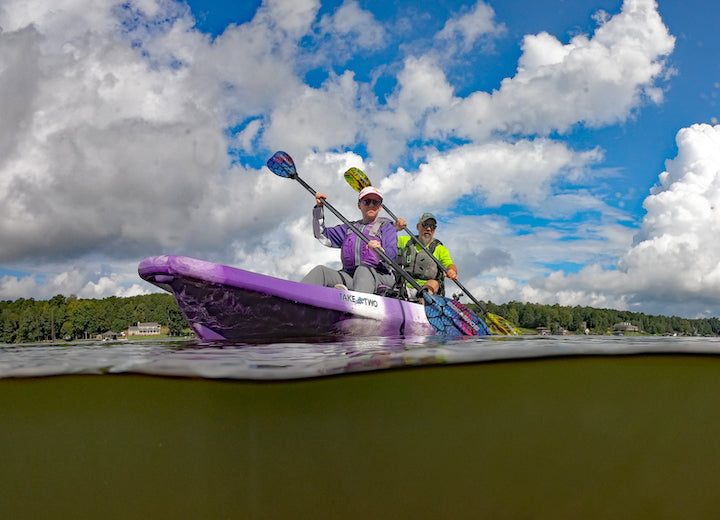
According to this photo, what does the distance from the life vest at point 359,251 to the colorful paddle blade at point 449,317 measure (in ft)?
3.37

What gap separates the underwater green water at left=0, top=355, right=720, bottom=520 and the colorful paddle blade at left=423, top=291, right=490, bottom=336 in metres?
4.23

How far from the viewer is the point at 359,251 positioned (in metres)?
7.01

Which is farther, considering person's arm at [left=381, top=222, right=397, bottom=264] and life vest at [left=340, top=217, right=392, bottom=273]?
person's arm at [left=381, top=222, right=397, bottom=264]

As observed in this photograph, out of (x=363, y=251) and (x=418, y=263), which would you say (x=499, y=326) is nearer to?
(x=418, y=263)

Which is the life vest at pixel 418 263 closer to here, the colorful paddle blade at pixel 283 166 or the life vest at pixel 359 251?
the life vest at pixel 359 251

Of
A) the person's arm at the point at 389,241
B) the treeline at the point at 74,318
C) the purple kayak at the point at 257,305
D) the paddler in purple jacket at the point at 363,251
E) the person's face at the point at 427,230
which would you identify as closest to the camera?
the purple kayak at the point at 257,305

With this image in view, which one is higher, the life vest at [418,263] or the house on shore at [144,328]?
the life vest at [418,263]

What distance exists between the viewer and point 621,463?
7.73 feet

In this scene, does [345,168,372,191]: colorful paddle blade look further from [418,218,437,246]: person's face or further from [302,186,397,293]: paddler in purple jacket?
Result: [302,186,397,293]: paddler in purple jacket

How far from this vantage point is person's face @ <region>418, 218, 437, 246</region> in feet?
28.8

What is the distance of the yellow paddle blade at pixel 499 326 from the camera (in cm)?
900

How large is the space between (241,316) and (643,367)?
3999mm

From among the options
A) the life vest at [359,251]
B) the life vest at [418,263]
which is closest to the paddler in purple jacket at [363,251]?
the life vest at [359,251]

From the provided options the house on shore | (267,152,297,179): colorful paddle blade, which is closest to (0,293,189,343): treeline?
the house on shore
